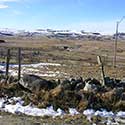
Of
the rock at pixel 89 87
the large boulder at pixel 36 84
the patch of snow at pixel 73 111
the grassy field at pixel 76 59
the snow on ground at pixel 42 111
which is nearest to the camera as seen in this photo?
the snow on ground at pixel 42 111

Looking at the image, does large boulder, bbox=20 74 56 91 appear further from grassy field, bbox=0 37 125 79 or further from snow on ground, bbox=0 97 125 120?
grassy field, bbox=0 37 125 79

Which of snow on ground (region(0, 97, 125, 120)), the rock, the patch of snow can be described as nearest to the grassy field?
the rock

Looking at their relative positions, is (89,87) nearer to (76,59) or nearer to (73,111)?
(73,111)

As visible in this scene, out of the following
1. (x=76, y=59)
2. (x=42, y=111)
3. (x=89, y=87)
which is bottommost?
(x=76, y=59)

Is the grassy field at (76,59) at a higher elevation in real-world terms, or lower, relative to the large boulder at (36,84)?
lower

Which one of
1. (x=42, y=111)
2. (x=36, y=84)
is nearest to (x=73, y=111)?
(x=42, y=111)

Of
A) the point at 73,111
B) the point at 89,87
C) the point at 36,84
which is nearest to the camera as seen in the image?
the point at 73,111

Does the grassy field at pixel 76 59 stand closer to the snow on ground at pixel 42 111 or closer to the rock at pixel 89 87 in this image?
the rock at pixel 89 87

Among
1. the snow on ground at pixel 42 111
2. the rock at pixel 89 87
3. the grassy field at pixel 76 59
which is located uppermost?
the rock at pixel 89 87

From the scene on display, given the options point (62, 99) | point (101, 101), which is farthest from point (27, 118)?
point (101, 101)

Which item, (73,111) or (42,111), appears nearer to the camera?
(73,111)

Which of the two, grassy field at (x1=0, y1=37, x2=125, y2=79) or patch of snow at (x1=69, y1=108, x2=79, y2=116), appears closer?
patch of snow at (x1=69, y1=108, x2=79, y2=116)

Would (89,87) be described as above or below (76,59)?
above

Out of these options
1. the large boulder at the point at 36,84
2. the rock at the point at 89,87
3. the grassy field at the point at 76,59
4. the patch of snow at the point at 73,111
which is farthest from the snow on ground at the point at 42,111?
the grassy field at the point at 76,59
